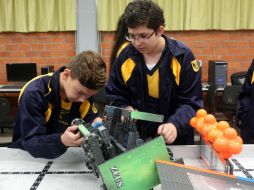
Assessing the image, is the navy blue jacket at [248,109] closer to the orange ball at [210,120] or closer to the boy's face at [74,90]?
the orange ball at [210,120]

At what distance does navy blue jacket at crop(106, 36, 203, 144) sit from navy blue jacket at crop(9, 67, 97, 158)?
262 millimetres

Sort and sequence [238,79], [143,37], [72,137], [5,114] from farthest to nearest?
[238,79], [5,114], [143,37], [72,137]

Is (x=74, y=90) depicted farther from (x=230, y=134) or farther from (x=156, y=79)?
(x=230, y=134)

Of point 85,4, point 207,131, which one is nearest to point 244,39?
point 85,4

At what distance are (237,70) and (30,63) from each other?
3019mm

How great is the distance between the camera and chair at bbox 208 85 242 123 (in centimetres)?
377

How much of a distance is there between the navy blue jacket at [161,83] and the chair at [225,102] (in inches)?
85.2

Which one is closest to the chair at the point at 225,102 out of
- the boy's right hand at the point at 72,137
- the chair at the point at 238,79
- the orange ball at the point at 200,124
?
the chair at the point at 238,79

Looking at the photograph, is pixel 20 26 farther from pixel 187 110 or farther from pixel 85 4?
pixel 187 110

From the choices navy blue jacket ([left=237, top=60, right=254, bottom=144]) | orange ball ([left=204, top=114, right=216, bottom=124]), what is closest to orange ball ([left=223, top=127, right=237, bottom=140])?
orange ball ([left=204, top=114, right=216, bottom=124])

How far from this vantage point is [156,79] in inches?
63.1

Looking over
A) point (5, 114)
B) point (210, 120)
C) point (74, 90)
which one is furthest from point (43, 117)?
point (5, 114)

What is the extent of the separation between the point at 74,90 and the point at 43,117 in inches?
7.5

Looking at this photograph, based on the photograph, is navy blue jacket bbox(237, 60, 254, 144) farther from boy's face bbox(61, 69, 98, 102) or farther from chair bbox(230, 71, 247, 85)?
chair bbox(230, 71, 247, 85)
